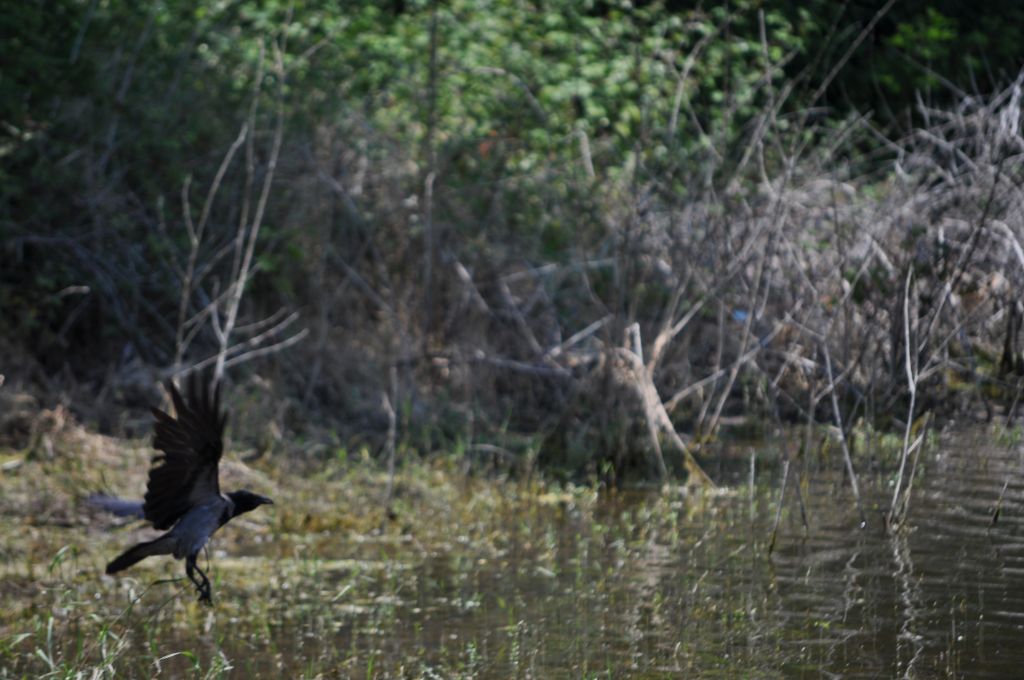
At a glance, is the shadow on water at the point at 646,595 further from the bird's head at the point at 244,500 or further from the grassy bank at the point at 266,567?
the bird's head at the point at 244,500

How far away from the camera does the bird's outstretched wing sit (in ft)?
15.7

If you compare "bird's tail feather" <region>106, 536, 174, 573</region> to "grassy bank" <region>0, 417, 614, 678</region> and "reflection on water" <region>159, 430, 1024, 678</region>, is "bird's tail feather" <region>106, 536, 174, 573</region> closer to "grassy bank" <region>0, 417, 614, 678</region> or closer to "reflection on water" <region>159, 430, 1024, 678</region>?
"grassy bank" <region>0, 417, 614, 678</region>

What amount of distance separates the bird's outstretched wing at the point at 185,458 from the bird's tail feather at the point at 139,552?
2.9 inches

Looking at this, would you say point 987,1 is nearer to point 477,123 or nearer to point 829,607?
point 477,123

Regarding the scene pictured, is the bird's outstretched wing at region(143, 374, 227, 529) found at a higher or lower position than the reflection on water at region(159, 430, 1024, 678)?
higher

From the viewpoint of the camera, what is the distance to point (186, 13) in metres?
11.7

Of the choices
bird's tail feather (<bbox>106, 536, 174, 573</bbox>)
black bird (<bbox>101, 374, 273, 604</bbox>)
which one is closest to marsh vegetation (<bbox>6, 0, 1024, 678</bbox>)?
bird's tail feather (<bbox>106, 536, 174, 573</bbox>)

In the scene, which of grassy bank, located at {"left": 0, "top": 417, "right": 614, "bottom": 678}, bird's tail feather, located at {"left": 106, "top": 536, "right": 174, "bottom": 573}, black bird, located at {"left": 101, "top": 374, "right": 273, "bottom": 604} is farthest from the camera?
grassy bank, located at {"left": 0, "top": 417, "right": 614, "bottom": 678}

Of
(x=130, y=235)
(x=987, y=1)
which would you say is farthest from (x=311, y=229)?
(x=987, y=1)

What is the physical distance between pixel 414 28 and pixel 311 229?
362cm

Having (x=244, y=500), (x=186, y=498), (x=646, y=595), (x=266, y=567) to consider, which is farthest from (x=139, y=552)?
(x=646, y=595)

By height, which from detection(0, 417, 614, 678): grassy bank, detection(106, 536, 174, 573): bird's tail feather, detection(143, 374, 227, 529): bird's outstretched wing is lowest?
detection(0, 417, 614, 678): grassy bank

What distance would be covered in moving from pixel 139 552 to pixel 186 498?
0.30 meters

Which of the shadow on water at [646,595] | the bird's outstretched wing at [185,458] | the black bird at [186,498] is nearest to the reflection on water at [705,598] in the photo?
the shadow on water at [646,595]
